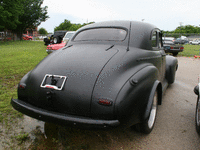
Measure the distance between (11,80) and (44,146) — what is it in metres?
3.41

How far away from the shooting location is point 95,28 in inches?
114

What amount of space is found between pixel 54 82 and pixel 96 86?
52 cm

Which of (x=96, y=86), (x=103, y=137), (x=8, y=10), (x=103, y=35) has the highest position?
(x=8, y=10)

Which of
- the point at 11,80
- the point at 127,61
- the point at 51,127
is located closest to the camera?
the point at 127,61

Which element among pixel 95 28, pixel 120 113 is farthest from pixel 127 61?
pixel 95 28

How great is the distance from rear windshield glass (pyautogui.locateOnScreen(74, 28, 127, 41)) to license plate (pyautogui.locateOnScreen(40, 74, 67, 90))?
3.47ft

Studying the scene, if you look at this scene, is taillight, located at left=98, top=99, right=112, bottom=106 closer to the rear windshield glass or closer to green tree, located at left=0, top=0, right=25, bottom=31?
the rear windshield glass

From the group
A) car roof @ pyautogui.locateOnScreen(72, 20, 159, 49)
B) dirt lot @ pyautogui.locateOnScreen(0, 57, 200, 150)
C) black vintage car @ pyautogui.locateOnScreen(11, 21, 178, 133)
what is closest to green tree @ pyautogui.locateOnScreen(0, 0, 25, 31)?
car roof @ pyautogui.locateOnScreen(72, 20, 159, 49)

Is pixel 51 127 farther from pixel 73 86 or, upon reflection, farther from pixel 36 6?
pixel 36 6

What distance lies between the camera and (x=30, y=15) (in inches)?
1268

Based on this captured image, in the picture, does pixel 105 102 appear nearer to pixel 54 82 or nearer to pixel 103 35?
pixel 54 82

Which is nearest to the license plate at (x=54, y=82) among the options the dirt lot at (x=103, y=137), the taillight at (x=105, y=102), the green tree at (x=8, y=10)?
the taillight at (x=105, y=102)

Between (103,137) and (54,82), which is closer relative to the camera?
(54,82)

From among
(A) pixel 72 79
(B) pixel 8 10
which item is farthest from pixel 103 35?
(B) pixel 8 10
